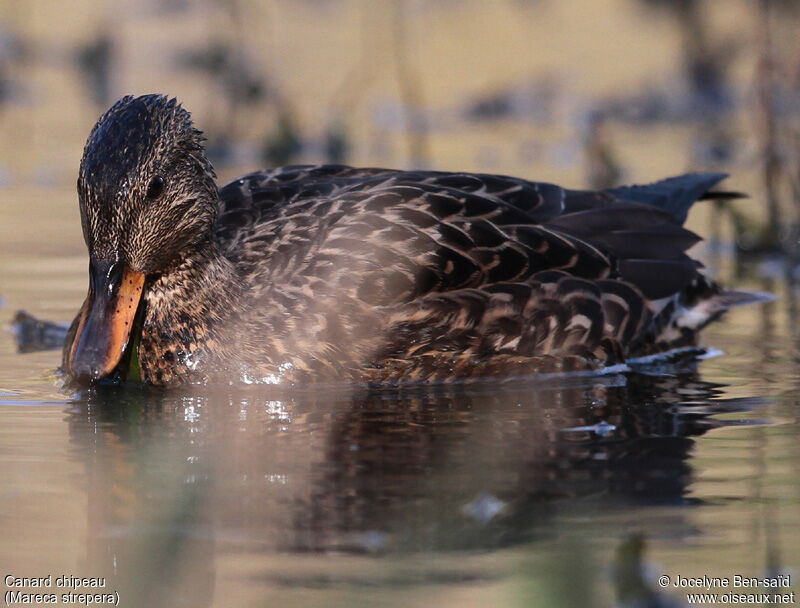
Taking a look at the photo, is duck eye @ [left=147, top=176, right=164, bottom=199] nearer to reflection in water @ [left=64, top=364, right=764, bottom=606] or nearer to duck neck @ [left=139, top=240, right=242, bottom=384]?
duck neck @ [left=139, top=240, right=242, bottom=384]

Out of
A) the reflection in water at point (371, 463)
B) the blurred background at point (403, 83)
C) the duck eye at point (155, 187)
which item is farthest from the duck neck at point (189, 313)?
the blurred background at point (403, 83)

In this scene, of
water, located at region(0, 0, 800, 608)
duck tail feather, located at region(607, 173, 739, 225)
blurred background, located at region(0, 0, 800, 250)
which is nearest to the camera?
water, located at region(0, 0, 800, 608)

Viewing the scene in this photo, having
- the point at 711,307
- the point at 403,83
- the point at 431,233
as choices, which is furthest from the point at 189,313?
the point at 403,83

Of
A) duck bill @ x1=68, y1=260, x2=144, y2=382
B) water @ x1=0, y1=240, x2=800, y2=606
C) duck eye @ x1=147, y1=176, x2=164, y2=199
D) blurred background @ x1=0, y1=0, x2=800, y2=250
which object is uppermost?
blurred background @ x1=0, y1=0, x2=800, y2=250

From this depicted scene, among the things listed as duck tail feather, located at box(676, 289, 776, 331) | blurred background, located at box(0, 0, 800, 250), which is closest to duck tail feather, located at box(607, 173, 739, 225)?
duck tail feather, located at box(676, 289, 776, 331)

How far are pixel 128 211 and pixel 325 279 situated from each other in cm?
99

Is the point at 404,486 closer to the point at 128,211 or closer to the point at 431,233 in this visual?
the point at 128,211

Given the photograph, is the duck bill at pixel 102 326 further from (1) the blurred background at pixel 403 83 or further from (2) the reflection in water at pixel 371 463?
(1) the blurred background at pixel 403 83

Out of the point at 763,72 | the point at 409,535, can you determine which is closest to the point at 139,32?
the point at 763,72

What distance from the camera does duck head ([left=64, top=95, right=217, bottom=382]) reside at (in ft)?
21.5

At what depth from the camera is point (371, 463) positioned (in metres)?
5.46

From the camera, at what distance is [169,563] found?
8.27 ft

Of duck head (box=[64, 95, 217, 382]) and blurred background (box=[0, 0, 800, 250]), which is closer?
duck head (box=[64, 95, 217, 382])

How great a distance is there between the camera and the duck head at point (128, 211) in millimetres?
6555
